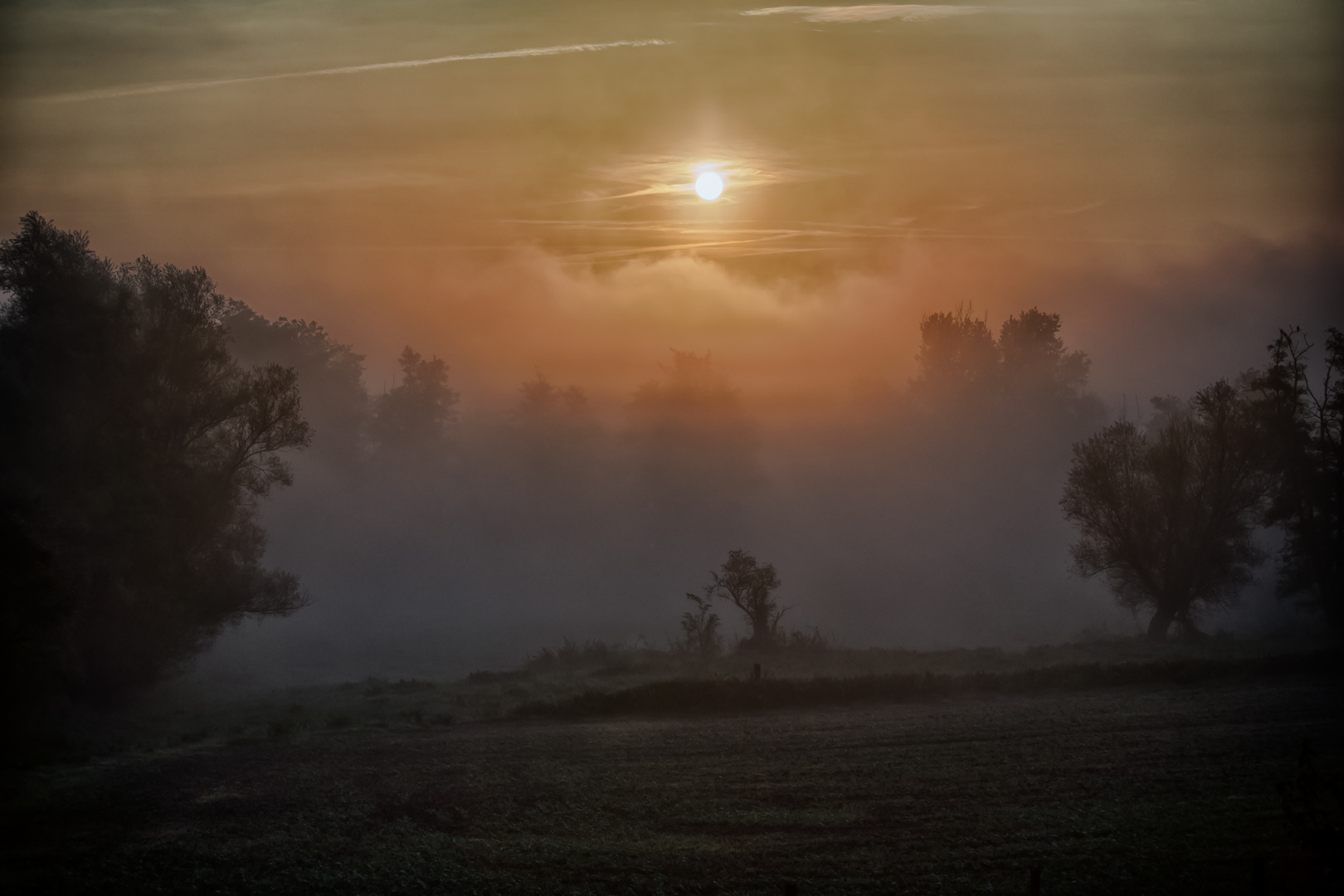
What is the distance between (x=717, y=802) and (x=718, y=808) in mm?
393

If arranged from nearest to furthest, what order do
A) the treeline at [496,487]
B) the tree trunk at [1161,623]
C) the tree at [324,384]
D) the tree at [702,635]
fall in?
the treeline at [496,487] < the tree at [702,635] < the tree trunk at [1161,623] < the tree at [324,384]

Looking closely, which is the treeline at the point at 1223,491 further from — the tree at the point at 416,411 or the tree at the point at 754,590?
the tree at the point at 416,411

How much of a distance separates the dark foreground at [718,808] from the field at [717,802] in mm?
60

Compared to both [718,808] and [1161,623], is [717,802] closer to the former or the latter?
[718,808]

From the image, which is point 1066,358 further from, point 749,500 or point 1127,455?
point 1127,455

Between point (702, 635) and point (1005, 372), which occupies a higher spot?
point (1005, 372)

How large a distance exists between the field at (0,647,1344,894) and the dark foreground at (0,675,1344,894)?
0.06 metres

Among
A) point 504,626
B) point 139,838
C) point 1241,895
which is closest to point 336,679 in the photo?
point 504,626

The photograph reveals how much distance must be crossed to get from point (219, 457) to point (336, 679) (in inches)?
564

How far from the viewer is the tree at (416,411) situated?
87.2 meters

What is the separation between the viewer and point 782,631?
40.5 meters

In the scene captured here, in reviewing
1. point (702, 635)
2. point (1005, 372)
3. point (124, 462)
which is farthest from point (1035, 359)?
point (124, 462)

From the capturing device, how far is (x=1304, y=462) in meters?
41.2

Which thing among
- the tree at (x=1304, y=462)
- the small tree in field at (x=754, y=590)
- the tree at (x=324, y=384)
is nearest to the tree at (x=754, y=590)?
the small tree in field at (x=754, y=590)
